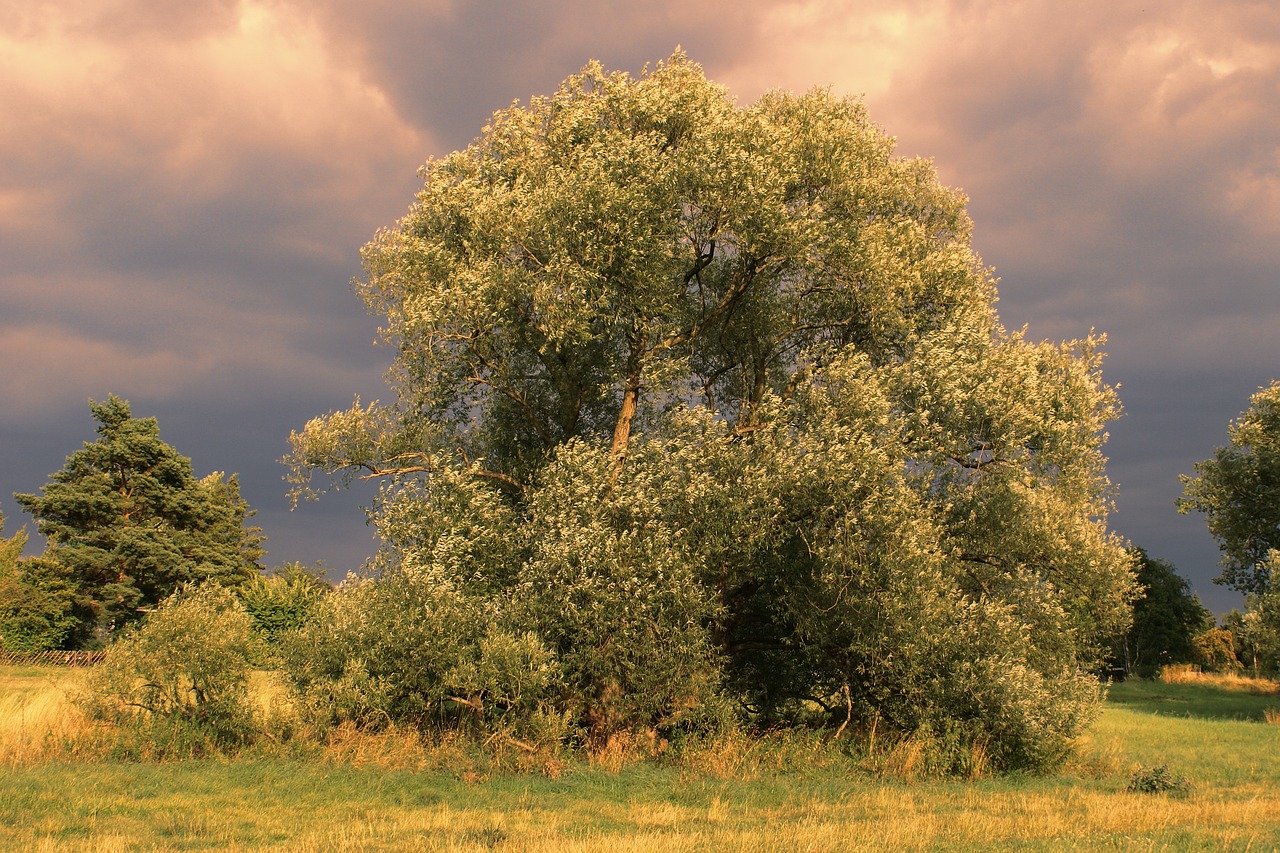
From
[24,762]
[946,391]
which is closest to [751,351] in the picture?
[946,391]

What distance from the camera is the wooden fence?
52.5 meters

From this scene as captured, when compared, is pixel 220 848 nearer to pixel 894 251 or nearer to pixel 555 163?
pixel 555 163

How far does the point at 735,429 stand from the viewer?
26.8 meters

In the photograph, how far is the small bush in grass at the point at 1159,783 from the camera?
2091 centimetres

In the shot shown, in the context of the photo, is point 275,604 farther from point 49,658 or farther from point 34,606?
point 34,606

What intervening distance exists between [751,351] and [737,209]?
266 inches

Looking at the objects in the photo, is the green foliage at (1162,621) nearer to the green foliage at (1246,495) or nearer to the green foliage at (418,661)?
the green foliage at (1246,495)

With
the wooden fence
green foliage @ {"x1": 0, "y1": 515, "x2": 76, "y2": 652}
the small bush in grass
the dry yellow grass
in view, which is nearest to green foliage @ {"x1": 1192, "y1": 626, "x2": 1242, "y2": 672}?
the small bush in grass

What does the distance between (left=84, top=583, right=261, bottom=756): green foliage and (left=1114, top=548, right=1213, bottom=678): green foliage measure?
8887 centimetres

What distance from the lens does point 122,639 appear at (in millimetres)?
21750

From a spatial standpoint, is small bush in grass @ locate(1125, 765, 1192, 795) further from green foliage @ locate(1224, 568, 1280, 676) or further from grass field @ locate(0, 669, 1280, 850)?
green foliage @ locate(1224, 568, 1280, 676)

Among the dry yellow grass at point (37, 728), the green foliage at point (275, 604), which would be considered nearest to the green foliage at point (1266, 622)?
the dry yellow grass at point (37, 728)

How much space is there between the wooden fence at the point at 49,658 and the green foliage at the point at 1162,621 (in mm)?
88970

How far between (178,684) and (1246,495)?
186 ft
